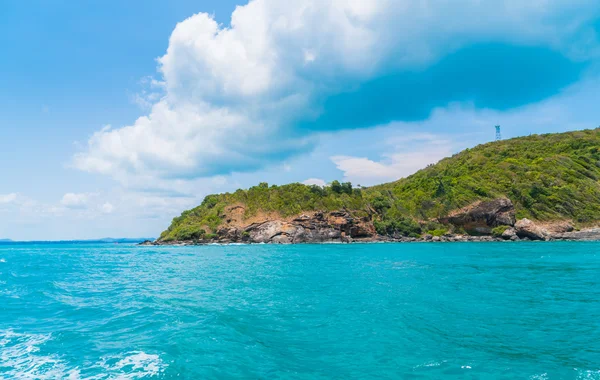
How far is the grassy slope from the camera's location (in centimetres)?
10638

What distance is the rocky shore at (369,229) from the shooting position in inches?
3716

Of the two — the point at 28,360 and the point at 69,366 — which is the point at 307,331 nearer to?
the point at 69,366

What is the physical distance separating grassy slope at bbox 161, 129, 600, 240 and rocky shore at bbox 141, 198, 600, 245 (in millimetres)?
4560

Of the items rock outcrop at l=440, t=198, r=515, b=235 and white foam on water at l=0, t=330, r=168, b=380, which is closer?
white foam on water at l=0, t=330, r=168, b=380

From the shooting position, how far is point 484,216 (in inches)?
4080

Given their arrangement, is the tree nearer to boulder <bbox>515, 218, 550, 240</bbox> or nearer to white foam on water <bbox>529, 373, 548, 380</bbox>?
boulder <bbox>515, 218, 550, 240</bbox>

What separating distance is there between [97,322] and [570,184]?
5362 inches

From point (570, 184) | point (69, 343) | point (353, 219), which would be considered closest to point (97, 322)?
point (69, 343)

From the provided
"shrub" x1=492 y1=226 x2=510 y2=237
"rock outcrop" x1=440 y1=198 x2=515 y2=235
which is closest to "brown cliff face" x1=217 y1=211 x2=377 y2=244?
"rock outcrop" x1=440 y1=198 x2=515 y2=235

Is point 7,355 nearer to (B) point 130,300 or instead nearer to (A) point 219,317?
(A) point 219,317

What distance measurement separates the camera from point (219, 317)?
13.9 metres

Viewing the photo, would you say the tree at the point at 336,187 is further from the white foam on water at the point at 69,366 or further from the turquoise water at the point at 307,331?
the white foam on water at the point at 69,366

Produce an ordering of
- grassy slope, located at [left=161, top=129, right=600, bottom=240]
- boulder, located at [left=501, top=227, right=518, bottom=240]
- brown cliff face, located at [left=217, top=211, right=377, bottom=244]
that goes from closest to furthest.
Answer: boulder, located at [left=501, top=227, right=518, bottom=240] → grassy slope, located at [left=161, top=129, right=600, bottom=240] → brown cliff face, located at [left=217, top=211, right=377, bottom=244]

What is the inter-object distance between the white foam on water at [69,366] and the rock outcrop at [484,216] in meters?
111
